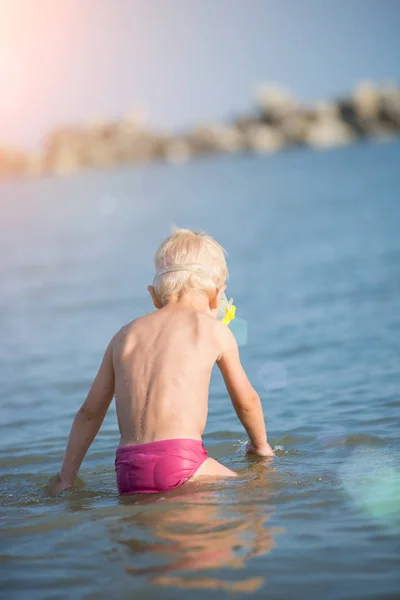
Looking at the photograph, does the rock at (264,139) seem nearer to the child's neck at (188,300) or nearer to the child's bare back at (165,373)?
the child's neck at (188,300)

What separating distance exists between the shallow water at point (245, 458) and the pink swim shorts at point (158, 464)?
79 millimetres

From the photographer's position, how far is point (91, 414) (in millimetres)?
3633

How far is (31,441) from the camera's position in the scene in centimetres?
499

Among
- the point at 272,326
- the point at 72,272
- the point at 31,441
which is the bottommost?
the point at 31,441

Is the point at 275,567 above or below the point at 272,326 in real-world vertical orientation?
below

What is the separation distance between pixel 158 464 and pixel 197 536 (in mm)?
446

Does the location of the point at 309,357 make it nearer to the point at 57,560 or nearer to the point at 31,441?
the point at 31,441

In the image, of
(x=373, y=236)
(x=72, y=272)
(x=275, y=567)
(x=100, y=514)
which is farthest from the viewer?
(x=373, y=236)

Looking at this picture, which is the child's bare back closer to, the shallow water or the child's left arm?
the child's left arm

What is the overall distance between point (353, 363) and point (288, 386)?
729 millimetres

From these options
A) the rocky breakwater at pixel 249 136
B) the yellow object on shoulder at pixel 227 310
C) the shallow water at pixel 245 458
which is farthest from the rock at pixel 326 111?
the yellow object on shoulder at pixel 227 310

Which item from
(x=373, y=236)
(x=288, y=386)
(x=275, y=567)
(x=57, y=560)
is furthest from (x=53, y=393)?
(x=373, y=236)

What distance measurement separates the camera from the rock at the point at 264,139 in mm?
129000

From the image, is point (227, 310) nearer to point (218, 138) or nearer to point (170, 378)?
point (170, 378)
